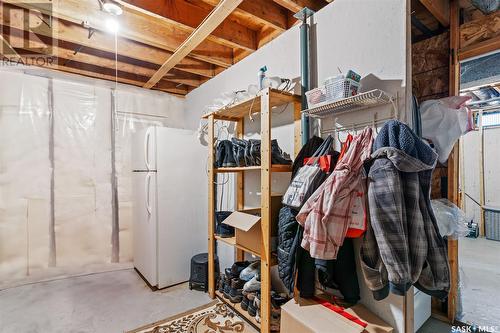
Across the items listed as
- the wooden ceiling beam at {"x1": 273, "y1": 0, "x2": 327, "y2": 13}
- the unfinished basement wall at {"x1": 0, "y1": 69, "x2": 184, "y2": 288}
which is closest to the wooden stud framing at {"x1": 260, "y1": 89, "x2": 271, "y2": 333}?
the wooden ceiling beam at {"x1": 273, "y1": 0, "x2": 327, "y2": 13}

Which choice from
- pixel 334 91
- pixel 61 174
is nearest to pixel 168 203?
pixel 61 174

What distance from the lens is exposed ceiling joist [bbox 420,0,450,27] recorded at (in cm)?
184

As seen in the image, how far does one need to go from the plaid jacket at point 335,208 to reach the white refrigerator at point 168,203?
1.93 m

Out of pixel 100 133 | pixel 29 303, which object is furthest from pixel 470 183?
pixel 29 303

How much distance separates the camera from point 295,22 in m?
2.19

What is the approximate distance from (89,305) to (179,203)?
4.20ft

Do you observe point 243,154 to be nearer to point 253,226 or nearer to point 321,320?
point 253,226

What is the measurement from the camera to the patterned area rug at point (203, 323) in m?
1.96

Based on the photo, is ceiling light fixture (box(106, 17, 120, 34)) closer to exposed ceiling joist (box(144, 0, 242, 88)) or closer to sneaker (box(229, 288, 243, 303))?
exposed ceiling joist (box(144, 0, 242, 88))

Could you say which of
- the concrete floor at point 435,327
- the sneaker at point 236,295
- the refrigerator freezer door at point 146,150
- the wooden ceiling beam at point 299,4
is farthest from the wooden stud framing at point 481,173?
the refrigerator freezer door at point 146,150

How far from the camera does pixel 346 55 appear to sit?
170 cm

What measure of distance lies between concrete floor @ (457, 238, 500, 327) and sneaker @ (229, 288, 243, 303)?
6.10 feet

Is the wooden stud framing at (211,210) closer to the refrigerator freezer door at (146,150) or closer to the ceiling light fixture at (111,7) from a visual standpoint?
the refrigerator freezer door at (146,150)

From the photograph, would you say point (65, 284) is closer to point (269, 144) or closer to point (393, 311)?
point (269, 144)
